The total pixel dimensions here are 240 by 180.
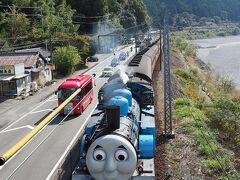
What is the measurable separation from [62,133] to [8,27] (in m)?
37.9

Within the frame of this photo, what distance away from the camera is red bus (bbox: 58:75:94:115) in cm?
2484

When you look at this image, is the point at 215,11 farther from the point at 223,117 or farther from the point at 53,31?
the point at 223,117

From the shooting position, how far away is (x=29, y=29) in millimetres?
56438

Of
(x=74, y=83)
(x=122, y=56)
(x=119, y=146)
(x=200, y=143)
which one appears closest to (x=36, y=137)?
(x=74, y=83)

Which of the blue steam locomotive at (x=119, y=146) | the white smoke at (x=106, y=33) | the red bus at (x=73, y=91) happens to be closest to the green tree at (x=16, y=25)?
the red bus at (x=73, y=91)

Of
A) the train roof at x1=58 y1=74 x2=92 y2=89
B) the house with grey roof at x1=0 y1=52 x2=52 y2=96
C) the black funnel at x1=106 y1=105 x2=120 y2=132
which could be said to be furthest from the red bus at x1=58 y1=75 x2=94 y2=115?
the black funnel at x1=106 y1=105 x2=120 y2=132

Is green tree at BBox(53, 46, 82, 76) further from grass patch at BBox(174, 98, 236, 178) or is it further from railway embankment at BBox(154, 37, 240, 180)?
grass patch at BBox(174, 98, 236, 178)

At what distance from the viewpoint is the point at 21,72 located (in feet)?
115

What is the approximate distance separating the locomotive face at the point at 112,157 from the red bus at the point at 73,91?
40.7ft

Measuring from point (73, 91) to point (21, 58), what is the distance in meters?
16.7

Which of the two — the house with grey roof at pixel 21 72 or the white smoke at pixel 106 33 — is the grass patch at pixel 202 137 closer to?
the house with grey roof at pixel 21 72

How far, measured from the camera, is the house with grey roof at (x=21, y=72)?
111 ft

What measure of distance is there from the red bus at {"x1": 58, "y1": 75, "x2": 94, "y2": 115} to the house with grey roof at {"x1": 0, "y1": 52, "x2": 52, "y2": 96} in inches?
379

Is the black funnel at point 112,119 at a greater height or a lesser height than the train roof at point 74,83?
greater
